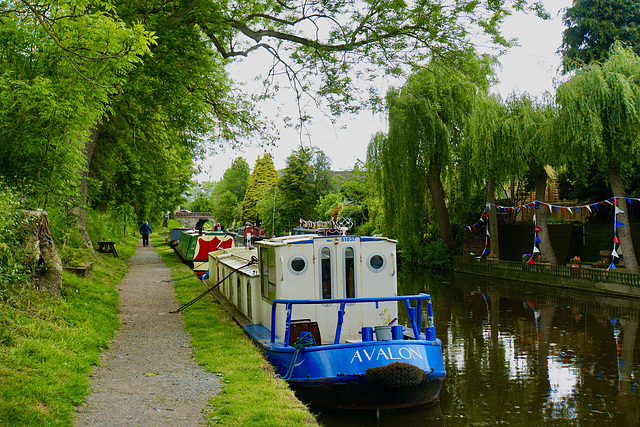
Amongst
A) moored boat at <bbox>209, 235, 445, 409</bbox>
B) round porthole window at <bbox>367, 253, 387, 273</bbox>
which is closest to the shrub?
moored boat at <bbox>209, 235, 445, 409</bbox>

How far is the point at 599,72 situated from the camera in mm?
18750

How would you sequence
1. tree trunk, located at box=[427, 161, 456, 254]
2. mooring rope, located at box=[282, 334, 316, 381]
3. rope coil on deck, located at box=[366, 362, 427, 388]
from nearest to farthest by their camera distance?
rope coil on deck, located at box=[366, 362, 427, 388]
mooring rope, located at box=[282, 334, 316, 381]
tree trunk, located at box=[427, 161, 456, 254]

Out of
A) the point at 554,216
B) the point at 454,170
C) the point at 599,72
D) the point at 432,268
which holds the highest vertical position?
the point at 599,72

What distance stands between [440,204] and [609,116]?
11088 mm

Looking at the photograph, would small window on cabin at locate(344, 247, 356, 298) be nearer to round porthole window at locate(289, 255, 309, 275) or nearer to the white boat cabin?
the white boat cabin

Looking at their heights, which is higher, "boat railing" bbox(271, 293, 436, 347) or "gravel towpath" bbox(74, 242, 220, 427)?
"boat railing" bbox(271, 293, 436, 347)

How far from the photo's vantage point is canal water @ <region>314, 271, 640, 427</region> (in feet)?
25.8

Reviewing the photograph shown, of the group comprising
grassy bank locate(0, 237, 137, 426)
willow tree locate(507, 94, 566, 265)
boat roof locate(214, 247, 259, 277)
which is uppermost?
willow tree locate(507, 94, 566, 265)

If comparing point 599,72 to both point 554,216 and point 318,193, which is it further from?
point 318,193

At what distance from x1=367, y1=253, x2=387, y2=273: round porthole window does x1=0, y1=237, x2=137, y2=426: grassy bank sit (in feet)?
14.5

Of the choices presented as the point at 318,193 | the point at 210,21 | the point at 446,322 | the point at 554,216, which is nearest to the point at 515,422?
the point at 446,322

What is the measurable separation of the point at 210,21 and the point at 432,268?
2068 centimetres

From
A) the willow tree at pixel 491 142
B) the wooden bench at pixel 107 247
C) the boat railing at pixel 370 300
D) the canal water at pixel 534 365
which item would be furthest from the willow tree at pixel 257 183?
the boat railing at pixel 370 300

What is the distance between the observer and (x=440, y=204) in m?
28.8
